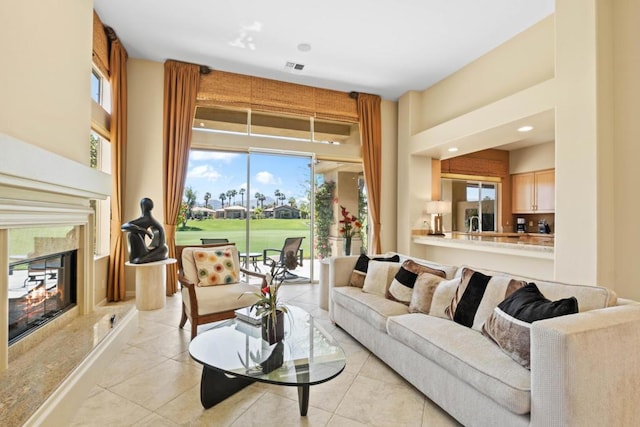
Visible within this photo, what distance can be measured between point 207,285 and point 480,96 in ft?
14.8

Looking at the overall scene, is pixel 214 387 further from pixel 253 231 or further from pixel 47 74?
pixel 253 231

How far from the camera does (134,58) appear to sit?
474cm

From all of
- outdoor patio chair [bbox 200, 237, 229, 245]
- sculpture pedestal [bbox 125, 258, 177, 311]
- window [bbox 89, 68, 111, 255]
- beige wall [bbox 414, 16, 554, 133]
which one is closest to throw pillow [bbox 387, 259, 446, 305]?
sculpture pedestal [bbox 125, 258, 177, 311]

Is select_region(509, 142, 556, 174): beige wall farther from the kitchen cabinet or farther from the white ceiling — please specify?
the white ceiling

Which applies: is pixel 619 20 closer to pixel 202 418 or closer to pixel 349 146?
pixel 349 146

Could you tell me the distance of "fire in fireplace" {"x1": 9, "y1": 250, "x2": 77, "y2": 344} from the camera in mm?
2158

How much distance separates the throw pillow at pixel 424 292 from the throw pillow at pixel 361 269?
76 cm

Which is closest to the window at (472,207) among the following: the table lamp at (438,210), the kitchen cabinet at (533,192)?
the kitchen cabinet at (533,192)

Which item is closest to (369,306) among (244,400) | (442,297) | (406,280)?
(406,280)

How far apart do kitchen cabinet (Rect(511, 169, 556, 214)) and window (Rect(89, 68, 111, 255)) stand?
320 inches

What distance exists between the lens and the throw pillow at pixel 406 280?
2980 millimetres

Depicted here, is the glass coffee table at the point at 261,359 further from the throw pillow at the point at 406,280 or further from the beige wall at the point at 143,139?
the beige wall at the point at 143,139

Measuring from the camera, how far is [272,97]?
547cm

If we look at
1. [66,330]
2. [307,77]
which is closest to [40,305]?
[66,330]
